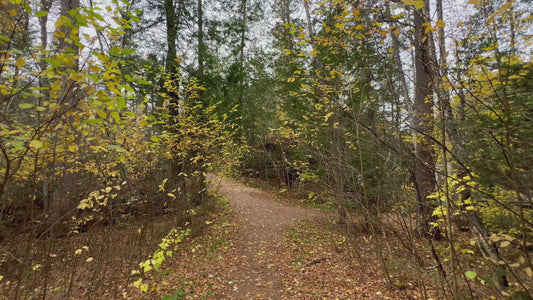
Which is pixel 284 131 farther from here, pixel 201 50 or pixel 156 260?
pixel 156 260

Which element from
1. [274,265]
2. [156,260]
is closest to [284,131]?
[274,265]

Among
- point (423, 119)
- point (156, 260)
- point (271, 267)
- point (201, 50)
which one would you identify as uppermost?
point (201, 50)

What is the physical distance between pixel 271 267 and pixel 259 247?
3.41ft

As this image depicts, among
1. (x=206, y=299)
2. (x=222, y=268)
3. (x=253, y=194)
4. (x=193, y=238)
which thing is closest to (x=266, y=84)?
(x=253, y=194)

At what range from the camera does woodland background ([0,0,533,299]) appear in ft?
6.05

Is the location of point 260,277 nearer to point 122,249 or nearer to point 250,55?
point 122,249

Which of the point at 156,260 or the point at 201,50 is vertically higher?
the point at 201,50

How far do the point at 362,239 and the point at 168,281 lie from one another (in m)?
4.34

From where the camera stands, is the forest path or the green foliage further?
the forest path

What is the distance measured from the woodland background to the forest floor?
0.49m

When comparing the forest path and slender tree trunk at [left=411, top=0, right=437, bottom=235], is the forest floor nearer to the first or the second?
the forest path

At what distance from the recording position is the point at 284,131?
22.9 ft

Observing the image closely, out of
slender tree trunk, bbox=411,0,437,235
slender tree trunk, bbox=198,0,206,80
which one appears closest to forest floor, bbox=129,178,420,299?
slender tree trunk, bbox=411,0,437,235

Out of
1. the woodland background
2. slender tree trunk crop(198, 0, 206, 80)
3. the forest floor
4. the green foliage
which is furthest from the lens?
slender tree trunk crop(198, 0, 206, 80)
